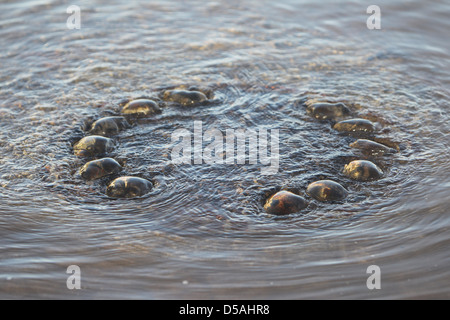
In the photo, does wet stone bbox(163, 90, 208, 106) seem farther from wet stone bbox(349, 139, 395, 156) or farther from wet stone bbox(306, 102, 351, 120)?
wet stone bbox(349, 139, 395, 156)

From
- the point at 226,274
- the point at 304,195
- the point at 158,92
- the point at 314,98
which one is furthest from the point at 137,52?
the point at 226,274

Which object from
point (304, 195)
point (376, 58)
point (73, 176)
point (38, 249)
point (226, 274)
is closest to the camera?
point (226, 274)

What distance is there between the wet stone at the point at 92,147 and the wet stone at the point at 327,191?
2.03 m

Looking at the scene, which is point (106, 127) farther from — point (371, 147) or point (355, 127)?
point (371, 147)

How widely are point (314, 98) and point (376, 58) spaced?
145cm

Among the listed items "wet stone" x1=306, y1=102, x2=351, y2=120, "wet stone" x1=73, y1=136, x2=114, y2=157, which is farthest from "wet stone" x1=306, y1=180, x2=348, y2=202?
"wet stone" x1=73, y1=136, x2=114, y2=157

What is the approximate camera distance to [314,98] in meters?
6.52

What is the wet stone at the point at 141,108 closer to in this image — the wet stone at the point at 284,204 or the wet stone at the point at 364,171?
the wet stone at the point at 284,204

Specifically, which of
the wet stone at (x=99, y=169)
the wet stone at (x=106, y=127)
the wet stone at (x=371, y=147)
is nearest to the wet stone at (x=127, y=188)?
the wet stone at (x=99, y=169)

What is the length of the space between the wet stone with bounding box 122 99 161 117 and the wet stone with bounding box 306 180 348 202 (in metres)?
2.18

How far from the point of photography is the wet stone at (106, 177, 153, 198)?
16.1ft

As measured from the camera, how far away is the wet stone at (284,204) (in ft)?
15.3

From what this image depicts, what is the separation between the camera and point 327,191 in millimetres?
4805
